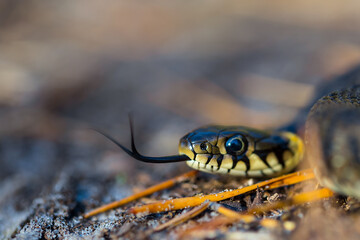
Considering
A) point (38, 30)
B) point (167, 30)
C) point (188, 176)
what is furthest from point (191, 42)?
point (188, 176)

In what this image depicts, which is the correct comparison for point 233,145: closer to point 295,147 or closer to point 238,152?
point 238,152

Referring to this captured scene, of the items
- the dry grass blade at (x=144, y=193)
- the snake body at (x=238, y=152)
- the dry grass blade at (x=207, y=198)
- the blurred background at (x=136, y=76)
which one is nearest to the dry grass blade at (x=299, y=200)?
the dry grass blade at (x=207, y=198)

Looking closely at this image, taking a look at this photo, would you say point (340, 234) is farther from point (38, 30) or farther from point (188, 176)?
point (38, 30)

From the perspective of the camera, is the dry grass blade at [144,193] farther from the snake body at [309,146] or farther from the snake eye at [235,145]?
the snake eye at [235,145]

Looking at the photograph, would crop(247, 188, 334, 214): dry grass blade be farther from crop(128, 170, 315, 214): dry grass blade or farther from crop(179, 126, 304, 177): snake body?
crop(179, 126, 304, 177): snake body

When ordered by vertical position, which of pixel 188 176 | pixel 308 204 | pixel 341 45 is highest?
pixel 341 45

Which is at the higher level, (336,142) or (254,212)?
(336,142)

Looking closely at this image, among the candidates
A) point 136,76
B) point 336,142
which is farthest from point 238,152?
point 136,76
